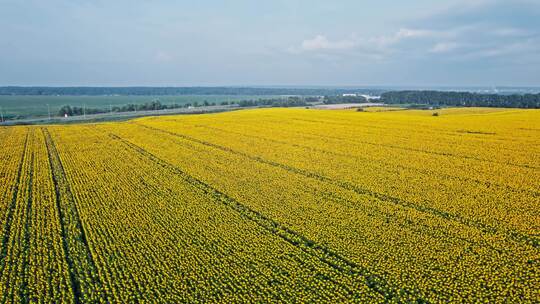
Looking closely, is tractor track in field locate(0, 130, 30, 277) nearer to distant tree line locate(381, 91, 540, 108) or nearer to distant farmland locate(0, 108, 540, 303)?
distant farmland locate(0, 108, 540, 303)

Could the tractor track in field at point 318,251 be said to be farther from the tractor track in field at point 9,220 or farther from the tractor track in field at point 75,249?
the tractor track in field at point 9,220

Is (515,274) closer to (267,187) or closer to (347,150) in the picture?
(267,187)

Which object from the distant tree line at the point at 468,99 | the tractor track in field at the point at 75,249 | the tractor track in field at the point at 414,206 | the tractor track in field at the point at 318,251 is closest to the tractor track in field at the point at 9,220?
the tractor track in field at the point at 75,249

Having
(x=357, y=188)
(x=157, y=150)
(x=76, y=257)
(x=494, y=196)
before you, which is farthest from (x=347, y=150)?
Result: (x=76, y=257)

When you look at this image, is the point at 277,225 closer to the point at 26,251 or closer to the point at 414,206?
the point at 414,206

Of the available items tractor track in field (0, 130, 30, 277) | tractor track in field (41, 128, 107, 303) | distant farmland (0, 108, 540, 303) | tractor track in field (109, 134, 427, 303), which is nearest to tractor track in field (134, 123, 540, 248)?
distant farmland (0, 108, 540, 303)
